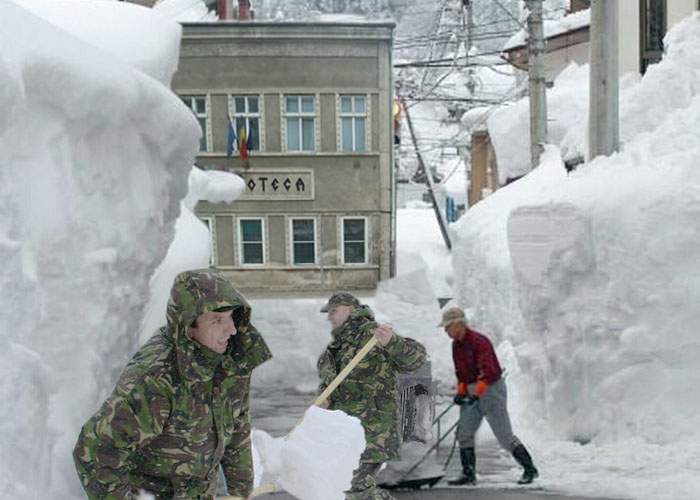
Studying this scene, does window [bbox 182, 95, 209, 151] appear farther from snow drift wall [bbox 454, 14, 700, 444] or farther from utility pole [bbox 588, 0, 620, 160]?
snow drift wall [bbox 454, 14, 700, 444]

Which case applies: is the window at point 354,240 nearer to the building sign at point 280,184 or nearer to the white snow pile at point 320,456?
the building sign at point 280,184

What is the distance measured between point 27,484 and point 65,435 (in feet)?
1.85

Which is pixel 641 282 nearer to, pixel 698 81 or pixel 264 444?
pixel 698 81

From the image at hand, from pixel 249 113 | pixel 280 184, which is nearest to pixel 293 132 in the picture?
pixel 249 113

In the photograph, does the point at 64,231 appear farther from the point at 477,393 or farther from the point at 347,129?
the point at 347,129

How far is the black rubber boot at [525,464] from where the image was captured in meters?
6.66

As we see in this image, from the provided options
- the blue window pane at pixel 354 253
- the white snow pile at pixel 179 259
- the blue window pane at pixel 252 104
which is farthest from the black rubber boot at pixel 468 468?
the blue window pane at pixel 252 104

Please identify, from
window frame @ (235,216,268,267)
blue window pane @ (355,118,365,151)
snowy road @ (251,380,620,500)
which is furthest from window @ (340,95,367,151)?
snowy road @ (251,380,620,500)

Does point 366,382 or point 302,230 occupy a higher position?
point 366,382

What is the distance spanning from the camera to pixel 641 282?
7.61 meters

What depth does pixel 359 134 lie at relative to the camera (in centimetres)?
2339

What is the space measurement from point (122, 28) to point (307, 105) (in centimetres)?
1627

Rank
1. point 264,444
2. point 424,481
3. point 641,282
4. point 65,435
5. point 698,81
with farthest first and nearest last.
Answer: point 698,81
point 641,282
point 424,481
point 264,444
point 65,435

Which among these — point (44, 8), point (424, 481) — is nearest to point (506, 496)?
point (424, 481)
